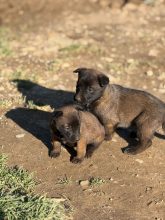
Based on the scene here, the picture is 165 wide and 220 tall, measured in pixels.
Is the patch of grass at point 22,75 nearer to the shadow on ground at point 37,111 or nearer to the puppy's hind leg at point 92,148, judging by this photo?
the shadow on ground at point 37,111

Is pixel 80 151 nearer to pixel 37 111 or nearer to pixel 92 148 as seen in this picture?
pixel 92 148

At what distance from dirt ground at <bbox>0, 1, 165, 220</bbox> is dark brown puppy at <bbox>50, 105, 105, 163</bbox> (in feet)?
0.54

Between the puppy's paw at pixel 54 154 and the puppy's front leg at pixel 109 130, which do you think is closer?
the puppy's paw at pixel 54 154

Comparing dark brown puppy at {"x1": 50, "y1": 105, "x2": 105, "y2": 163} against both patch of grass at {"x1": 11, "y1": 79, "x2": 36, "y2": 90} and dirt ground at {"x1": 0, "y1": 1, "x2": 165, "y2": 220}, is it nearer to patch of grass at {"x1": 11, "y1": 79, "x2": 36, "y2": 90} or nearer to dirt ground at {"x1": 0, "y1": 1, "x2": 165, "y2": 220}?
dirt ground at {"x1": 0, "y1": 1, "x2": 165, "y2": 220}

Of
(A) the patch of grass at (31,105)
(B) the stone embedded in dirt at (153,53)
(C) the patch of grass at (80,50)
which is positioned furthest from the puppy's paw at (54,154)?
(B) the stone embedded in dirt at (153,53)

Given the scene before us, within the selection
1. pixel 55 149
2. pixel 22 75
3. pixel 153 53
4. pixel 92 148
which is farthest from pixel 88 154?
pixel 153 53

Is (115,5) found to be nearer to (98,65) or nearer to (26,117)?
(98,65)

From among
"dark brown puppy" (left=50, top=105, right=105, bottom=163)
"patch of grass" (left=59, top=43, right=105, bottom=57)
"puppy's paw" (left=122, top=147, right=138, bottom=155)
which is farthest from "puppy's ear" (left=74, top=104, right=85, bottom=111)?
"patch of grass" (left=59, top=43, right=105, bottom=57)

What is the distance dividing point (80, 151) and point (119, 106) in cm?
113

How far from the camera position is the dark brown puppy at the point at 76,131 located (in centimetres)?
723

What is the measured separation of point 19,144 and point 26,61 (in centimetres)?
332

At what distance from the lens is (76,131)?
7.25m

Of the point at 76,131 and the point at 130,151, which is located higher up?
the point at 76,131

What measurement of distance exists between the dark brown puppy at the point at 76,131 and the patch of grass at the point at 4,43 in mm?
3890
